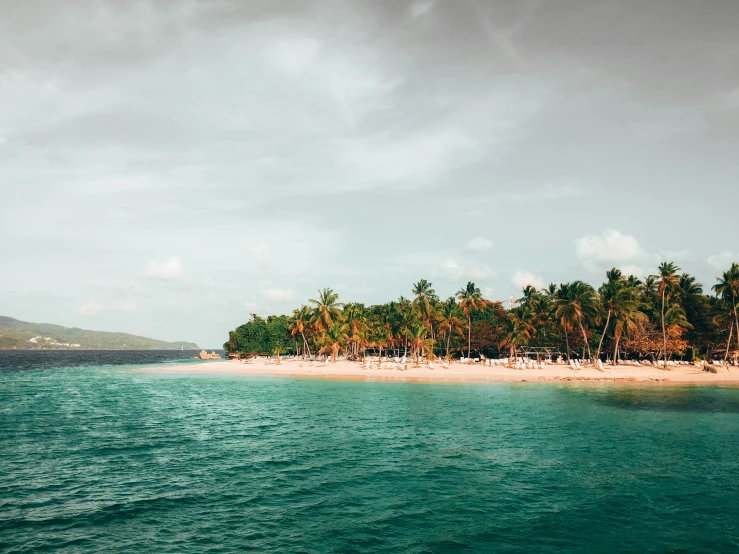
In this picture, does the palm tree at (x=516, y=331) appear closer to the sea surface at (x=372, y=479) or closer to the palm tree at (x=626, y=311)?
the palm tree at (x=626, y=311)

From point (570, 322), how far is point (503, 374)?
18.4 m

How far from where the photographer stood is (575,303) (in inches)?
3327

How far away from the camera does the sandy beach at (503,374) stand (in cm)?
7338

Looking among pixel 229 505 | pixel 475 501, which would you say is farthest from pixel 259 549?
pixel 475 501

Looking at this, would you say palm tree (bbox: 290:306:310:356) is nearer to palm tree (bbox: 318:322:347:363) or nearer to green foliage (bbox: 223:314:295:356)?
palm tree (bbox: 318:322:347:363)

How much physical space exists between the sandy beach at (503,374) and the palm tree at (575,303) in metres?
10.2

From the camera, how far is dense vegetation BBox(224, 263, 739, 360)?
3383 inches

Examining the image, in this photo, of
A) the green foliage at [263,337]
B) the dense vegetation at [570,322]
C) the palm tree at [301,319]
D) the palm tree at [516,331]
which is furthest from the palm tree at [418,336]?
the green foliage at [263,337]

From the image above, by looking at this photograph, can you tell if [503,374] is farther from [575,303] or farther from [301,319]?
[301,319]

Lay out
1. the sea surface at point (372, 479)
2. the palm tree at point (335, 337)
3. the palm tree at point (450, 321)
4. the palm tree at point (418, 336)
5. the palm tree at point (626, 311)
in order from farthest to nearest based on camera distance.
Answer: the palm tree at point (450, 321) < the palm tree at point (335, 337) < the palm tree at point (418, 336) < the palm tree at point (626, 311) < the sea surface at point (372, 479)

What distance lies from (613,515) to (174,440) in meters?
→ 27.3

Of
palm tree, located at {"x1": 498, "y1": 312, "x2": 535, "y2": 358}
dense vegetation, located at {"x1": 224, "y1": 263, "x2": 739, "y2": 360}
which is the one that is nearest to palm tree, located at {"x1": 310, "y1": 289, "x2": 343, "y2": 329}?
dense vegetation, located at {"x1": 224, "y1": 263, "x2": 739, "y2": 360}

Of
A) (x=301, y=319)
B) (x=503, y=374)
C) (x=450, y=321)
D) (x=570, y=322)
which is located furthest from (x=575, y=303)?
(x=301, y=319)

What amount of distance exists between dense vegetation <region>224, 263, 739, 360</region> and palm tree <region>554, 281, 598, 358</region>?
0.18m
